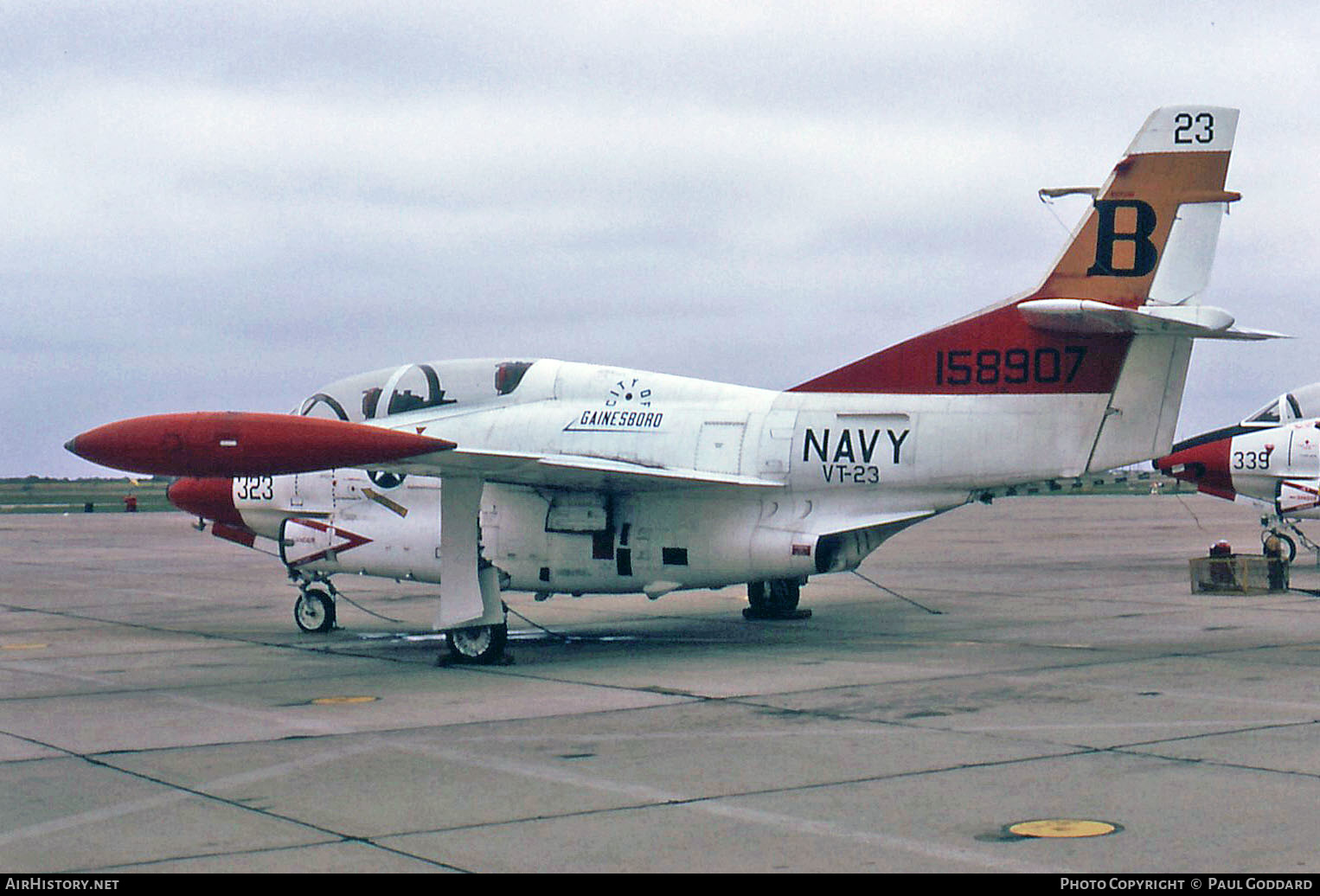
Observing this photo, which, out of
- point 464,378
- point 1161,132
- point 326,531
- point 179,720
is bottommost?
point 179,720

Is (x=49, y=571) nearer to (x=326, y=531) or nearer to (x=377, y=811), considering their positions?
(x=326, y=531)

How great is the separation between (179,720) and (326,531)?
6.10 m

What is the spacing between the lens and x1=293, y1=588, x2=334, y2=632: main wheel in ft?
61.6

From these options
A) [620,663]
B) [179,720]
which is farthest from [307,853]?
[620,663]

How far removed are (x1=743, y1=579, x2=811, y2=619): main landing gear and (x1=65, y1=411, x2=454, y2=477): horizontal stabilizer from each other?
7.63m

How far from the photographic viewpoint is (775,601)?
19.5m

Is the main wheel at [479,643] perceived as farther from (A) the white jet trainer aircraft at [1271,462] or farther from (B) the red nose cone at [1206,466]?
(B) the red nose cone at [1206,466]

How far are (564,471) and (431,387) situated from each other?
Answer: 3.37 metres

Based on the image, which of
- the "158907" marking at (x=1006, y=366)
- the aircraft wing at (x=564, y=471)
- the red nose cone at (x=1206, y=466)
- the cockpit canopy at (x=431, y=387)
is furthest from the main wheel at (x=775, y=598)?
the red nose cone at (x=1206, y=466)

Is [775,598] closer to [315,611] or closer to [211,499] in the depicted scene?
[315,611]

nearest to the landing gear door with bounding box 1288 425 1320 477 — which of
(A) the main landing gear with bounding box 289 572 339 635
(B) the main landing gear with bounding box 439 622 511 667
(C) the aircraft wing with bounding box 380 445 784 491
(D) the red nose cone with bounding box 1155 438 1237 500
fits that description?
(D) the red nose cone with bounding box 1155 438 1237 500

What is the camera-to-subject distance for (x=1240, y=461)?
27.2 metres

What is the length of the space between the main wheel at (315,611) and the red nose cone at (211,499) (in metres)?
1.28

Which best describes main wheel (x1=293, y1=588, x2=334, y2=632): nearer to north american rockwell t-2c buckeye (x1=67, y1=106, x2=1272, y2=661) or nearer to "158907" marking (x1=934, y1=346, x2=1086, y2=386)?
north american rockwell t-2c buckeye (x1=67, y1=106, x2=1272, y2=661)
